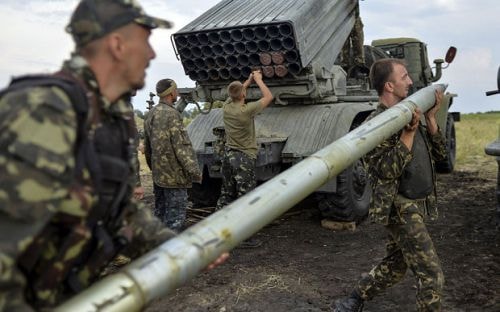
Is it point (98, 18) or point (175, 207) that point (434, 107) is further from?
point (175, 207)

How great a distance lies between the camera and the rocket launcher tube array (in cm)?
166

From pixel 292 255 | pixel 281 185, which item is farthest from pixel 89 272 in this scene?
pixel 292 255

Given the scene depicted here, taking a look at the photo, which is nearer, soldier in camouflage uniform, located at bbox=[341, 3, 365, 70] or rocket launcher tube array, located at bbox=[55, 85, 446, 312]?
rocket launcher tube array, located at bbox=[55, 85, 446, 312]

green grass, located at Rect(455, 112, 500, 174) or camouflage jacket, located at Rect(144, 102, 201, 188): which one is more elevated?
camouflage jacket, located at Rect(144, 102, 201, 188)

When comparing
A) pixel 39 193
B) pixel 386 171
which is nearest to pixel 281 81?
pixel 386 171

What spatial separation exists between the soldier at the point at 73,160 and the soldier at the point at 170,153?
348 centimetres

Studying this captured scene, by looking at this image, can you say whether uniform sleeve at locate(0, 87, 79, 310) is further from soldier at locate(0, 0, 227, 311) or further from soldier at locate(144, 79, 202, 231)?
soldier at locate(144, 79, 202, 231)

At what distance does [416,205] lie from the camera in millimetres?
3447

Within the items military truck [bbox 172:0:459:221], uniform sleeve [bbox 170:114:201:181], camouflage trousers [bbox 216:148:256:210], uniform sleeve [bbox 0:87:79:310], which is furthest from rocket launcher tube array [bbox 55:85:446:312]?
military truck [bbox 172:0:459:221]

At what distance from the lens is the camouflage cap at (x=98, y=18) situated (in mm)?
1684

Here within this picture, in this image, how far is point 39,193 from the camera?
4.64 ft

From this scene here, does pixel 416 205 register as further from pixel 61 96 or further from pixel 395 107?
pixel 61 96

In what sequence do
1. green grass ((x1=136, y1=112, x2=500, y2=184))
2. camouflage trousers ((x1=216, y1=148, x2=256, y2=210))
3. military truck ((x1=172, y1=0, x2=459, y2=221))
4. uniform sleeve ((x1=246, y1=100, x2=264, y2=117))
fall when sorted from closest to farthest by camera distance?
uniform sleeve ((x1=246, y1=100, x2=264, y2=117)) → camouflage trousers ((x1=216, y1=148, x2=256, y2=210)) → military truck ((x1=172, y1=0, x2=459, y2=221)) → green grass ((x1=136, y1=112, x2=500, y2=184))

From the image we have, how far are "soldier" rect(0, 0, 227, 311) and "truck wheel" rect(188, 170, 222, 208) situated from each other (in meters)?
5.17
